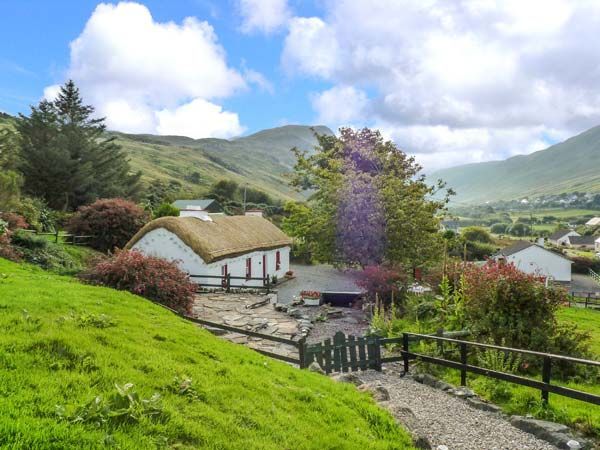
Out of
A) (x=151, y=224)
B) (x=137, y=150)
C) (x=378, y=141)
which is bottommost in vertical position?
(x=151, y=224)

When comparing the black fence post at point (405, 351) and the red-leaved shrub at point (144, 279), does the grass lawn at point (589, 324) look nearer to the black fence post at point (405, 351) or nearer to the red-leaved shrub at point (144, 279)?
the black fence post at point (405, 351)

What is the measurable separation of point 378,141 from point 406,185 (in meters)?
7.22

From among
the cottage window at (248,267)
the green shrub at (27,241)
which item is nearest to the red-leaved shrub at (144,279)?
the green shrub at (27,241)

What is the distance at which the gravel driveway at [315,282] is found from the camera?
1047 inches

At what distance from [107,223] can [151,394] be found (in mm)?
25588

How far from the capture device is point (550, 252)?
174 feet

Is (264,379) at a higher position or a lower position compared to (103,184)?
lower

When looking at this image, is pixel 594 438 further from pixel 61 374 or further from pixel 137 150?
pixel 137 150

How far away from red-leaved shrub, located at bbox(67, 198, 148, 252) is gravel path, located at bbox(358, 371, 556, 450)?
2421 cm

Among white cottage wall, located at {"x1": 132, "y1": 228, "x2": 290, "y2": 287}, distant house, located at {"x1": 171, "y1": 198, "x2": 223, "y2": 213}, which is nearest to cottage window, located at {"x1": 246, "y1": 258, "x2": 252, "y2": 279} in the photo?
white cottage wall, located at {"x1": 132, "y1": 228, "x2": 290, "y2": 287}

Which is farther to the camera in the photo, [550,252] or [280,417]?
[550,252]

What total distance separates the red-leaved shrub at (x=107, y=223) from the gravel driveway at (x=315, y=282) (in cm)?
1112

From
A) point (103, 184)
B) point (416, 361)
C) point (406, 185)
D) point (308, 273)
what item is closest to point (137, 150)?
point (103, 184)

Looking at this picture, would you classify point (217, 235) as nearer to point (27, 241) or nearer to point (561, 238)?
point (27, 241)
